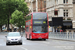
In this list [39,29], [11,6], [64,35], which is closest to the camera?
[39,29]

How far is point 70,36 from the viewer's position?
3653cm

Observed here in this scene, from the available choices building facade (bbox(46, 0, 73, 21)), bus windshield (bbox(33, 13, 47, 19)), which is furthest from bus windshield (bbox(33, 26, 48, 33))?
building facade (bbox(46, 0, 73, 21))

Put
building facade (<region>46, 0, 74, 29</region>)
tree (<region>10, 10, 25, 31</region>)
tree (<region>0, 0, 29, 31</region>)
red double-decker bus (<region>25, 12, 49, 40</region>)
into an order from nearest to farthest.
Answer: red double-decker bus (<region>25, 12, 49, 40</region>)
building facade (<region>46, 0, 74, 29</region>)
tree (<region>10, 10, 25, 31</region>)
tree (<region>0, 0, 29, 31</region>)

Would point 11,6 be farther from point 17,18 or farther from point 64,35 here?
point 64,35

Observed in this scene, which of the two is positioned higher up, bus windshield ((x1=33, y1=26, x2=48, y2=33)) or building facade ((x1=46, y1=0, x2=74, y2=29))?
building facade ((x1=46, y1=0, x2=74, y2=29))

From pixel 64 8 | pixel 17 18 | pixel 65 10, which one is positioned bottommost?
pixel 17 18

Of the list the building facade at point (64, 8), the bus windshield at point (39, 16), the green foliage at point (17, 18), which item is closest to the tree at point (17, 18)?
the green foliage at point (17, 18)

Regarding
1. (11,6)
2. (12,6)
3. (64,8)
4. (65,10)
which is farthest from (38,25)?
(11,6)

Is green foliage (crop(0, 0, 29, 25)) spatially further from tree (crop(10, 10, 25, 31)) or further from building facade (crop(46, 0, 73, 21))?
building facade (crop(46, 0, 73, 21))

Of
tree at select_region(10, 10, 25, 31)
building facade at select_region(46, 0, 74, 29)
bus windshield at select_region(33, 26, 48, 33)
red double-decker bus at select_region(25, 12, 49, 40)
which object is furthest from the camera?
tree at select_region(10, 10, 25, 31)

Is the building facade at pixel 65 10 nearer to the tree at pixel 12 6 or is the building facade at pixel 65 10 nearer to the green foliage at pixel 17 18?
the green foliage at pixel 17 18

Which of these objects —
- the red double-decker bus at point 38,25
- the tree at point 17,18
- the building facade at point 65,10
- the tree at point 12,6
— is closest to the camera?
the red double-decker bus at point 38,25

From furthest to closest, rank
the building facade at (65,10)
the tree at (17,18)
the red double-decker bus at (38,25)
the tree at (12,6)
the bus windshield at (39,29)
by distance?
the tree at (12,6)
the tree at (17,18)
the building facade at (65,10)
the bus windshield at (39,29)
the red double-decker bus at (38,25)

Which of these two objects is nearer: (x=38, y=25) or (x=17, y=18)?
(x=38, y=25)
